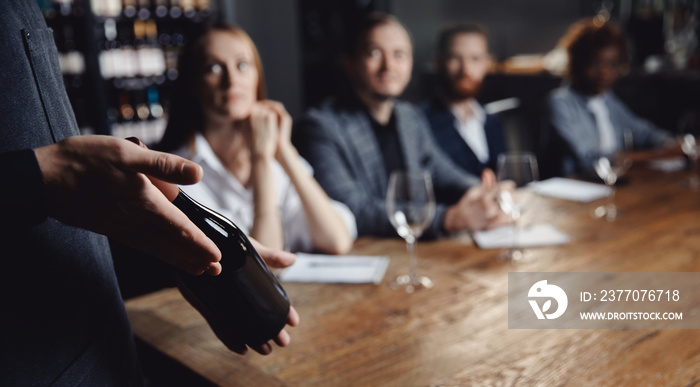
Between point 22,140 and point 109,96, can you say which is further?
point 109,96

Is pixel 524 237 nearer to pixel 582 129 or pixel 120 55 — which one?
pixel 582 129

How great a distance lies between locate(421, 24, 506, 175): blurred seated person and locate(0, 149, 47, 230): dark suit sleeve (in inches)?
92.5

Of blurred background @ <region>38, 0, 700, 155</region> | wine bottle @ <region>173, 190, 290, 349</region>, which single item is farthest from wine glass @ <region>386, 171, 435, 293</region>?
blurred background @ <region>38, 0, 700, 155</region>

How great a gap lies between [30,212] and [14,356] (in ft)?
0.67

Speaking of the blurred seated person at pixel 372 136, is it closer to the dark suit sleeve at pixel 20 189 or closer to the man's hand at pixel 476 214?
the man's hand at pixel 476 214

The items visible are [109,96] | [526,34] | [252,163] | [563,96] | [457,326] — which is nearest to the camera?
[457,326]

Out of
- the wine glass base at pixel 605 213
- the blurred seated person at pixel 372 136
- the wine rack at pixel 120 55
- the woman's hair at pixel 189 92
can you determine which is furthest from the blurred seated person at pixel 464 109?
the wine rack at pixel 120 55

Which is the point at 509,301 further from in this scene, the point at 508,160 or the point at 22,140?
the point at 22,140

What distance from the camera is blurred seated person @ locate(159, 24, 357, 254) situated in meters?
1.59

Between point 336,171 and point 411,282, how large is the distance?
2.59 feet

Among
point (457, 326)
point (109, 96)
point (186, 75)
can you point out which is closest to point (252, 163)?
point (186, 75)

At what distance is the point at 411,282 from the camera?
123cm

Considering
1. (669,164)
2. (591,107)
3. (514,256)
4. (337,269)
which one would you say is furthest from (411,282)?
(591,107)

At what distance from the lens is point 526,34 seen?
589 centimetres
